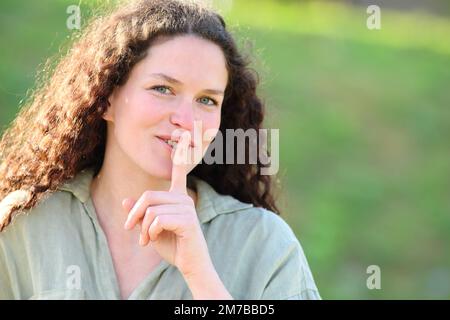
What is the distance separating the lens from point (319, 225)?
214 inches

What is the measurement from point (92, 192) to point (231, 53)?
0.64 m

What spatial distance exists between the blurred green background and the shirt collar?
1.94 meters

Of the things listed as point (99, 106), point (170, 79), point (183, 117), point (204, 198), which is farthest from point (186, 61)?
point (204, 198)

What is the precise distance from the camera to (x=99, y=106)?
285cm

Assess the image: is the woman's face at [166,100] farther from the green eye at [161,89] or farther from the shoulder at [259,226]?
the shoulder at [259,226]

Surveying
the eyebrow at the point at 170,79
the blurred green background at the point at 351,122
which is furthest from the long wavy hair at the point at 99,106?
the blurred green background at the point at 351,122

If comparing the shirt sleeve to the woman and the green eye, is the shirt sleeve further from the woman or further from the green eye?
the green eye

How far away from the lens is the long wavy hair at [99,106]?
9.27 feet

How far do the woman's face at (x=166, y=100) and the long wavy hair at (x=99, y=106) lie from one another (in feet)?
0.17

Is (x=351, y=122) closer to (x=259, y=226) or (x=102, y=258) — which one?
(x=259, y=226)

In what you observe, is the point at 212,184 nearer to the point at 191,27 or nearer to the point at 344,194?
the point at 191,27

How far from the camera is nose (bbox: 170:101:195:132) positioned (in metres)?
2.66
